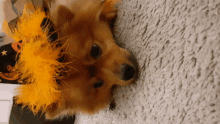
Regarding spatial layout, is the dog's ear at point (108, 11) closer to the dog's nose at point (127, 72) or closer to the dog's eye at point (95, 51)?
the dog's eye at point (95, 51)

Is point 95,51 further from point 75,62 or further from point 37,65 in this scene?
point 37,65

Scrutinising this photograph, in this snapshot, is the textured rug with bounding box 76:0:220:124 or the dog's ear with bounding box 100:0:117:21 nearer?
the textured rug with bounding box 76:0:220:124

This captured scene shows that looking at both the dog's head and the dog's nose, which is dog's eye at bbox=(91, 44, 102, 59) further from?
the dog's nose

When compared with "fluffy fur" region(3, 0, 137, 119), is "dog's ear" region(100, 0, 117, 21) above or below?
above

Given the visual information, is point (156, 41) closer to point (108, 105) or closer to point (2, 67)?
point (108, 105)

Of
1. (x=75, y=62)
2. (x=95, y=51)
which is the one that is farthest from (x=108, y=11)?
(x=75, y=62)

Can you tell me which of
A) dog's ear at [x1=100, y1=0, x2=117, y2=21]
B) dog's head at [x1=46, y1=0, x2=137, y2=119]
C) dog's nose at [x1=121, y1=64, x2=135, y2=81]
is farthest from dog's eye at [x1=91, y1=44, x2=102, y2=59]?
dog's ear at [x1=100, y1=0, x2=117, y2=21]

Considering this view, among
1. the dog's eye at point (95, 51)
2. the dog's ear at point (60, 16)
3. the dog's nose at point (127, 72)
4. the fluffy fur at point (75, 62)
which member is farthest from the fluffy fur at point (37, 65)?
the dog's nose at point (127, 72)

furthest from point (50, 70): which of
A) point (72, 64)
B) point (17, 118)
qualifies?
point (17, 118)
